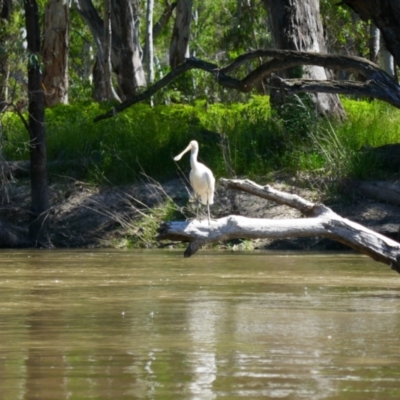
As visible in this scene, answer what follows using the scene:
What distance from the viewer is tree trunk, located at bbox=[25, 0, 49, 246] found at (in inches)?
799

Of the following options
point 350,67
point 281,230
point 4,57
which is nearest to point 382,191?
point 350,67

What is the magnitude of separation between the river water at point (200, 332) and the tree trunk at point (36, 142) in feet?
15.1

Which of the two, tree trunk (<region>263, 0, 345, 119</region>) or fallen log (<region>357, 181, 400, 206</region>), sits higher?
tree trunk (<region>263, 0, 345, 119</region>)

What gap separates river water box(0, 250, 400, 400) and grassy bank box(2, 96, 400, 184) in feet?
20.7

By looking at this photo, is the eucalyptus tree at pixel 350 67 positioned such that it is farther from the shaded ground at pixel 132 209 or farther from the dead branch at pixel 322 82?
the shaded ground at pixel 132 209

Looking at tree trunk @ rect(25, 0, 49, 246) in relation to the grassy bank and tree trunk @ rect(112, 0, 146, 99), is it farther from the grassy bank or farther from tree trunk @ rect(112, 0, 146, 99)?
tree trunk @ rect(112, 0, 146, 99)

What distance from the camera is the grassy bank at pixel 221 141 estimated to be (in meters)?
22.4

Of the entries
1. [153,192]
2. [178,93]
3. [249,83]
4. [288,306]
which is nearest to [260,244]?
[153,192]

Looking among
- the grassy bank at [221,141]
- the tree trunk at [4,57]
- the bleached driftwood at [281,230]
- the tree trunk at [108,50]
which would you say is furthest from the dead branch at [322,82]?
the tree trunk at [108,50]

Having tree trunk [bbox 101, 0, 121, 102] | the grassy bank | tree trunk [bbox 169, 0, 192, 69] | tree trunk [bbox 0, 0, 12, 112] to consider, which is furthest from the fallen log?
tree trunk [bbox 169, 0, 192, 69]

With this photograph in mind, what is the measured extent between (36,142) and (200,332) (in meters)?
11.9

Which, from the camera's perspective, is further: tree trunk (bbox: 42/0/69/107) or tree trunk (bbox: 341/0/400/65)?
tree trunk (bbox: 42/0/69/107)

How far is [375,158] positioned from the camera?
21.8 meters

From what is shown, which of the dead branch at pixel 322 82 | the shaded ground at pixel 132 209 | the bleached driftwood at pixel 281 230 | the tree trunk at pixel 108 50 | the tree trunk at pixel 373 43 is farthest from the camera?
the tree trunk at pixel 373 43
